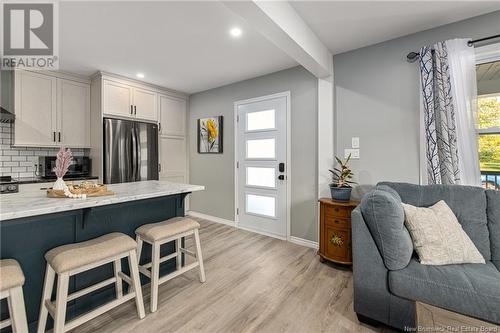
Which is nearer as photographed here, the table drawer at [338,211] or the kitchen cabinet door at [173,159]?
the table drawer at [338,211]

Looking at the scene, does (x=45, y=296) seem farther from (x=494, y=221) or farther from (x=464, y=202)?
(x=494, y=221)

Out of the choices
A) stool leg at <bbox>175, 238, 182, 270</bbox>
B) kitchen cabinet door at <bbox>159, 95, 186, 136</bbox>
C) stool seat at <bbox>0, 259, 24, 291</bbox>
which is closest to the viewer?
stool seat at <bbox>0, 259, 24, 291</bbox>

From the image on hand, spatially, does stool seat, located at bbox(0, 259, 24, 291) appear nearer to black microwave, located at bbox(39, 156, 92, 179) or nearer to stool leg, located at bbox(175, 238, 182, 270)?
stool leg, located at bbox(175, 238, 182, 270)

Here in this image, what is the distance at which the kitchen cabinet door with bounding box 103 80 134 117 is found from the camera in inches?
130

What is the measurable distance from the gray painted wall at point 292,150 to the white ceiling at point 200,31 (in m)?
0.33

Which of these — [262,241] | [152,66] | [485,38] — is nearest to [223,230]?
[262,241]

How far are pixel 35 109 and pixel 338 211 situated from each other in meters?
4.11

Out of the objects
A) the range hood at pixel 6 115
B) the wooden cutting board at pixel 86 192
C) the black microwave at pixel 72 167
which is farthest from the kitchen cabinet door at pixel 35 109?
the wooden cutting board at pixel 86 192

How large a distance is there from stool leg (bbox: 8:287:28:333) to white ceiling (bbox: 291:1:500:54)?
8.74 feet

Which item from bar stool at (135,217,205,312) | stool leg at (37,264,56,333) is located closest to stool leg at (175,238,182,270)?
bar stool at (135,217,205,312)

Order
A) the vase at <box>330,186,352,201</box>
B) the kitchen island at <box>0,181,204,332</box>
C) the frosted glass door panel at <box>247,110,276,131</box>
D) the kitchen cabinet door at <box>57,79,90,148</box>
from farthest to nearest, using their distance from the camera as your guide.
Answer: the frosted glass door panel at <box>247,110,276,131</box>
the kitchen cabinet door at <box>57,79,90,148</box>
the vase at <box>330,186,352,201</box>
the kitchen island at <box>0,181,204,332</box>

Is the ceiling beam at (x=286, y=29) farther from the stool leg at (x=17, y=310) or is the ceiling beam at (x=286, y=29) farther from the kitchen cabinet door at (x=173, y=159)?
the kitchen cabinet door at (x=173, y=159)

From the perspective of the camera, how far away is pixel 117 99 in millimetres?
3436

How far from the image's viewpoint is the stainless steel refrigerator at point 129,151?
3.29m
